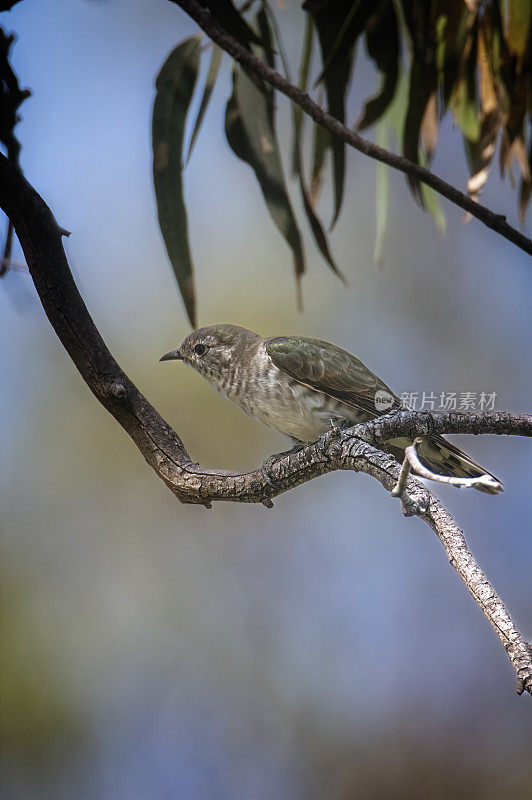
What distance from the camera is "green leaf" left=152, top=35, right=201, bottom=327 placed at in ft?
3.80

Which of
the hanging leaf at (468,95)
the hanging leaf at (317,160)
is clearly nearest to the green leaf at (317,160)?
the hanging leaf at (317,160)

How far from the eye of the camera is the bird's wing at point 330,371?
115cm

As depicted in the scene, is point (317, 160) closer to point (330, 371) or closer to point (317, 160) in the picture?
point (317, 160)

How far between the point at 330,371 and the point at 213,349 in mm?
185

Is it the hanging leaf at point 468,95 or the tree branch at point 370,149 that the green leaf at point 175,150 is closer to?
the tree branch at point 370,149

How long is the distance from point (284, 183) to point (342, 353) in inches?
12.5

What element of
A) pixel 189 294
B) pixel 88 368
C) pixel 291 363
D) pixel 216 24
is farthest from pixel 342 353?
pixel 216 24

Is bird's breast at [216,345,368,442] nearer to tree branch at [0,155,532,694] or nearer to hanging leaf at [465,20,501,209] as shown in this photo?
tree branch at [0,155,532,694]

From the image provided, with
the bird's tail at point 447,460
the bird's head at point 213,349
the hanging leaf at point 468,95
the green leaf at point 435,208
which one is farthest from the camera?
the green leaf at point 435,208

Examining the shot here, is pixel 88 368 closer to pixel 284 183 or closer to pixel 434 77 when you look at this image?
pixel 284 183

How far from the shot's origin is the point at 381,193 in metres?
1.42

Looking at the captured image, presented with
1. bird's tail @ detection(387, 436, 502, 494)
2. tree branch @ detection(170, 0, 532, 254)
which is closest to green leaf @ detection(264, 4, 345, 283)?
tree branch @ detection(170, 0, 532, 254)

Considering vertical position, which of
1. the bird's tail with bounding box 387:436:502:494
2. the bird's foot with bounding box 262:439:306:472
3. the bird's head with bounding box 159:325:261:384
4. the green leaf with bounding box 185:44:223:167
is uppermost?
the green leaf with bounding box 185:44:223:167

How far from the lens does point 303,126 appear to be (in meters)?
1.37
